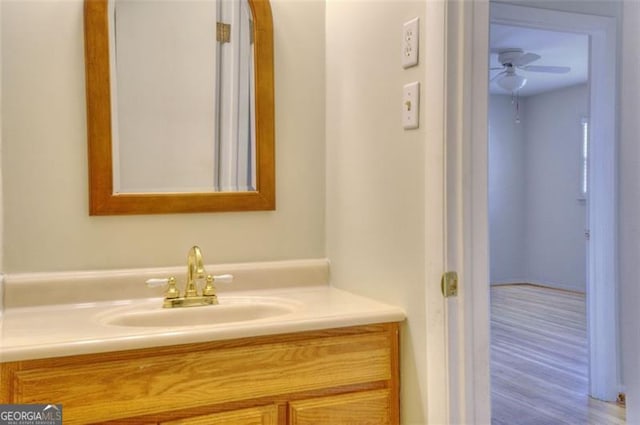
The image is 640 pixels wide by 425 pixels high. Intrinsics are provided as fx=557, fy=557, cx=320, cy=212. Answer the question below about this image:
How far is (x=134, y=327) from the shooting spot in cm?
138

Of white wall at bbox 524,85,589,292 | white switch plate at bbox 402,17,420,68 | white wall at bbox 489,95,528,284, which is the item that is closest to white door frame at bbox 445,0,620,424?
white switch plate at bbox 402,17,420,68

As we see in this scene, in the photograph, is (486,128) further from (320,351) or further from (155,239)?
(155,239)

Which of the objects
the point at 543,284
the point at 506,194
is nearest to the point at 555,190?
the point at 506,194

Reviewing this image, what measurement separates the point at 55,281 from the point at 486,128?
124cm

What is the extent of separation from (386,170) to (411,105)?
21cm

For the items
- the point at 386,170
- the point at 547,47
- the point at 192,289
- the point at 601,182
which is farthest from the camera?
the point at 547,47

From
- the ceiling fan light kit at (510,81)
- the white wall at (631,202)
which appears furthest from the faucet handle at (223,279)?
the ceiling fan light kit at (510,81)

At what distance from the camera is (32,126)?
1584 mm

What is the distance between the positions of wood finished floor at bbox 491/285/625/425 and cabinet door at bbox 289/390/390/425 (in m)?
1.20

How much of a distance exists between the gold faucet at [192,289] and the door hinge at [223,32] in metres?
0.68

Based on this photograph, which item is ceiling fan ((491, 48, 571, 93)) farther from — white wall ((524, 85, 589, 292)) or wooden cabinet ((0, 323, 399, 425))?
wooden cabinet ((0, 323, 399, 425))

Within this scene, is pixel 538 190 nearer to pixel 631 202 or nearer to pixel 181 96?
pixel 631 202

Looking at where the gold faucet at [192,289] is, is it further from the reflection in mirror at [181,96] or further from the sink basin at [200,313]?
the reflection in mirror at [181,96]

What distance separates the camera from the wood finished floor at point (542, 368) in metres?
2.51
